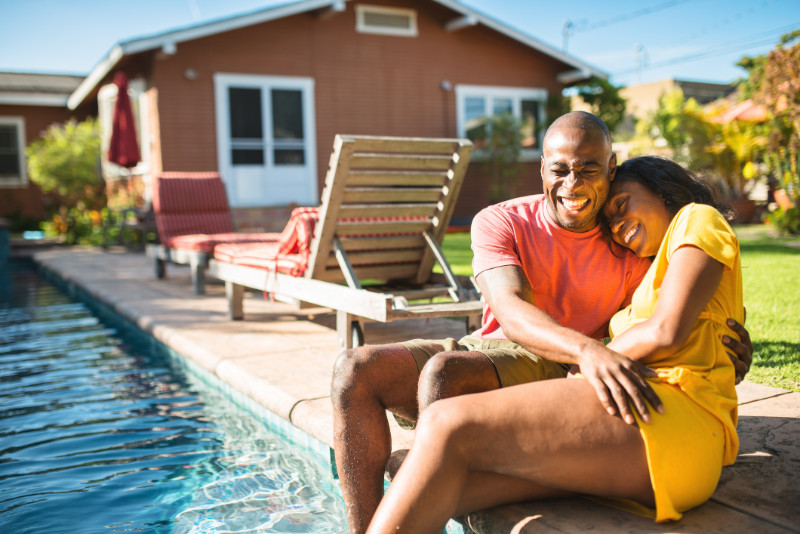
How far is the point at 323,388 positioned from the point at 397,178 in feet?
5.40

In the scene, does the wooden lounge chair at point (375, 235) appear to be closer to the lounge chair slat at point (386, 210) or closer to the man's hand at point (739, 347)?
the lounge chair slat at point (386, 210)

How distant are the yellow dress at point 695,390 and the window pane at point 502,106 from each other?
14.4 metres

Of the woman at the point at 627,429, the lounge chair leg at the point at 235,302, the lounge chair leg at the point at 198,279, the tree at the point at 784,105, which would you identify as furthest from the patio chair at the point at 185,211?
the tree at the point at 784,105

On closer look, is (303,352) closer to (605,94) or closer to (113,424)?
(113,424)

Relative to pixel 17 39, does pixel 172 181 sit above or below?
below

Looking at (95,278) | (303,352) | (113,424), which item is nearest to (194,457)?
(113,424)

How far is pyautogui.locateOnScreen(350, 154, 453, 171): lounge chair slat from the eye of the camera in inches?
167

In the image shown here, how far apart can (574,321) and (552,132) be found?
24.3 inches

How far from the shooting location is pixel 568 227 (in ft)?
7.04

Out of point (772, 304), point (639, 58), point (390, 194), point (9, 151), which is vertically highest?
point (639, 58)

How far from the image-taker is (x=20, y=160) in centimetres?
1817

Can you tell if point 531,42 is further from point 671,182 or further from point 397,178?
point 671,182

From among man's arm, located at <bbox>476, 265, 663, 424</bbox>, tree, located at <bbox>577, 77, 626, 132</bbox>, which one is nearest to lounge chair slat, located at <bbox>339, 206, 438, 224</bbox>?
man's arm, located at <bbox>476, 265, 663, 424</bbox>

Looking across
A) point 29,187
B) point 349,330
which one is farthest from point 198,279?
point 29,187
